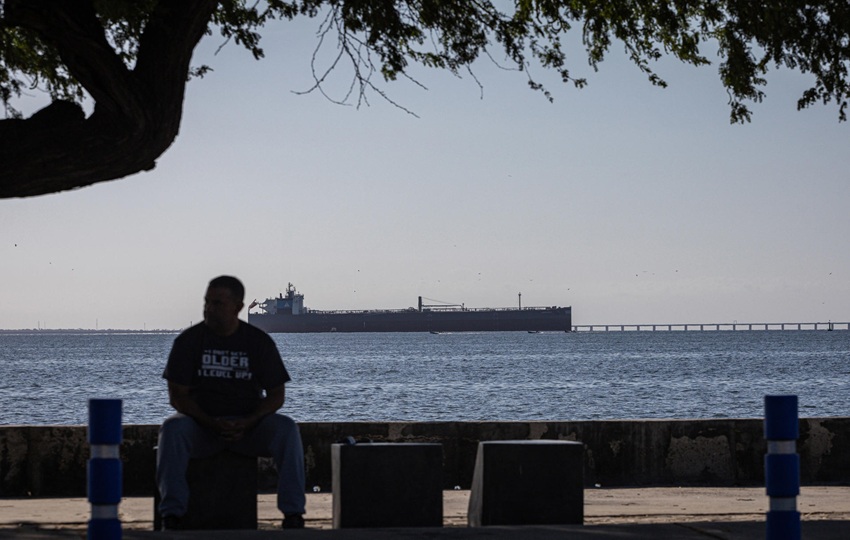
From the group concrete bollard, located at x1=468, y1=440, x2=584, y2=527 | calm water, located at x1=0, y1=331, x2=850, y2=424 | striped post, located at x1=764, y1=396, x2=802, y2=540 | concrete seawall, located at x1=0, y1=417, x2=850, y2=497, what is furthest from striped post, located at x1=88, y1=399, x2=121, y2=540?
calm water, located at x1=0, y1=331, x2=850, y2=424

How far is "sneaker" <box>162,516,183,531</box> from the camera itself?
662 cm

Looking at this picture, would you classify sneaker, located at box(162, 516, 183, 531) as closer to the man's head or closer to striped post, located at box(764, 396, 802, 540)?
the man's head

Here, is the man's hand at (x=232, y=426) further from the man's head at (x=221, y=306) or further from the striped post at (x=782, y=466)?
the striped post at (x=782, y=466)

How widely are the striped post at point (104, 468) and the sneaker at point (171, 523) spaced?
2.00 metres

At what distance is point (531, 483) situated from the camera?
7.13 meters

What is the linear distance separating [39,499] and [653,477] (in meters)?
5.08

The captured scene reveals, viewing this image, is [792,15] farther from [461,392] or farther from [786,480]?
[461,392]

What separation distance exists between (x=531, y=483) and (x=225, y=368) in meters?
1.79

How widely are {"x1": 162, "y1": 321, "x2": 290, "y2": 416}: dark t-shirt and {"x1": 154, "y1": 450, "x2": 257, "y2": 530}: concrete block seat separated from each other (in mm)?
264

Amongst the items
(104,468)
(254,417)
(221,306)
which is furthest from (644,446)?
(104,468)

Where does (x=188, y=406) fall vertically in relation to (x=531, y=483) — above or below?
above

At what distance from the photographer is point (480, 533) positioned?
625 centimetres

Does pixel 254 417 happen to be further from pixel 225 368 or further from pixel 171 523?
pixel 171 523

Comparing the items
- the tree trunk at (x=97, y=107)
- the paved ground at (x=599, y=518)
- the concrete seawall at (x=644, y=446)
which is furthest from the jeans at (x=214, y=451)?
the concrete seawall at (x=644, y=446)
